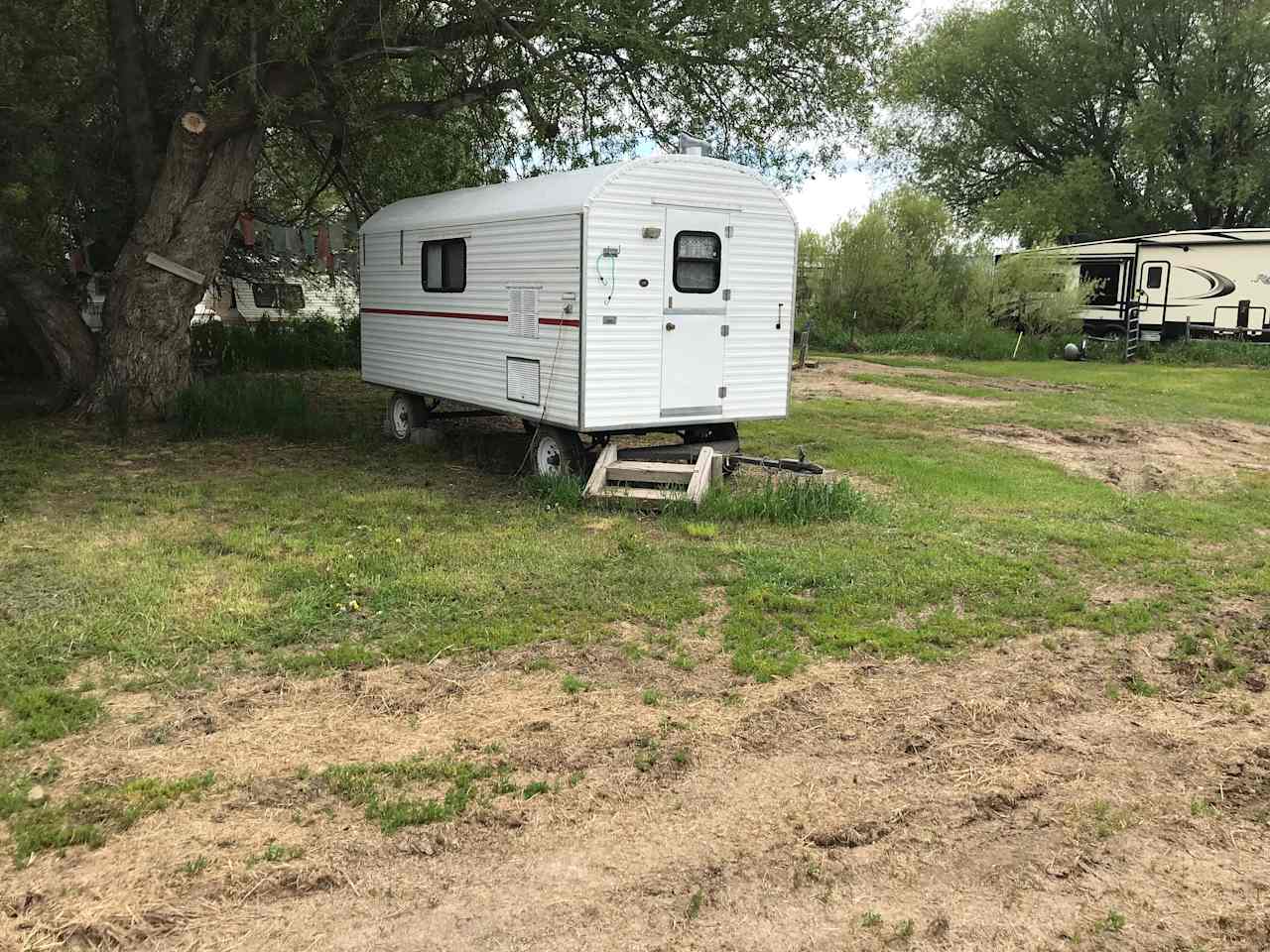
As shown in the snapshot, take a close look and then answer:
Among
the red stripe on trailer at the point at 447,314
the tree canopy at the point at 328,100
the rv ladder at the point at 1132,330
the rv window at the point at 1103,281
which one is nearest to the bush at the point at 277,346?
the tree canopy at the point at 328,100

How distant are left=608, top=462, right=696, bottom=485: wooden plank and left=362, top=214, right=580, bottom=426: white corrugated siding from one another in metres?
0.52

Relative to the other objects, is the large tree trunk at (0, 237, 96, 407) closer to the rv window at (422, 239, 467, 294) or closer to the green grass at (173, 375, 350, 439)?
the green grass at (173, 375, 350, 439)

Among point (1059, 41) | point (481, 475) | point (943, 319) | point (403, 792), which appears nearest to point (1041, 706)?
point (403, 792)

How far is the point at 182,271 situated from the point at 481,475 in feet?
14.0

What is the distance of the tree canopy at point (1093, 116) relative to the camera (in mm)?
28547

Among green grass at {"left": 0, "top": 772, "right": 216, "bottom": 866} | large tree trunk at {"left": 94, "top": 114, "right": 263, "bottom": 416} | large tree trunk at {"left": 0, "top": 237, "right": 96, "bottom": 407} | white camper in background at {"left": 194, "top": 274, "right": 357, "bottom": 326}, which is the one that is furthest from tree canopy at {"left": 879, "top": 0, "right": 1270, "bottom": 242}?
green grass at {"left": 0, "top": 772, "right": 216, "bottom": 866}

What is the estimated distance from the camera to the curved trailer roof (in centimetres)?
846

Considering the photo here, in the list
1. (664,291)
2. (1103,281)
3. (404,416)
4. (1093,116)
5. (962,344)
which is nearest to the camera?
(664,291)

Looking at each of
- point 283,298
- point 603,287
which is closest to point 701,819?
point 603,287

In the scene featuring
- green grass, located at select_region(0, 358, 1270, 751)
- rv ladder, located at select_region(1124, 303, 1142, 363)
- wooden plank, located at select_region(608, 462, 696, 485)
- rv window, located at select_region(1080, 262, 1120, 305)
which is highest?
rv window, located at select_region(1080, 262, 1120, 305)

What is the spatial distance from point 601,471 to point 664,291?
1.50m

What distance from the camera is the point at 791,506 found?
7879mm

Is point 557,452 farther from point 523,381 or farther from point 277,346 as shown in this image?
point 277,346

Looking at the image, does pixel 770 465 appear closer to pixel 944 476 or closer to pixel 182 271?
pixel 944 476
